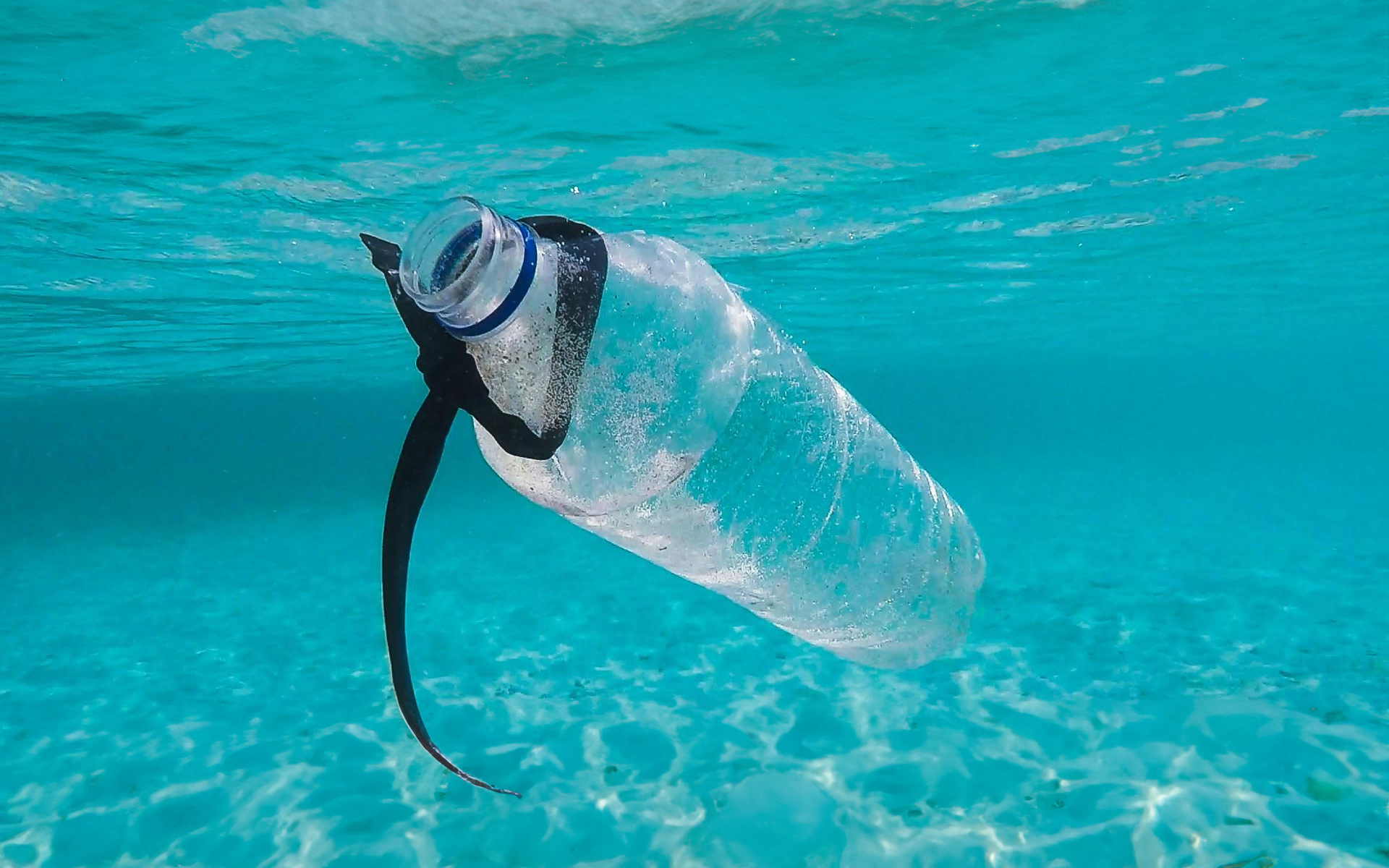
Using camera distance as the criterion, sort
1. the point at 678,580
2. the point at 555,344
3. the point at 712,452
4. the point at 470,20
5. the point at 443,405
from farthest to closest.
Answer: the point at 678,580 < the point at 470,20 < the point at 712,452 < the point at 555,344 < the point at 443,405

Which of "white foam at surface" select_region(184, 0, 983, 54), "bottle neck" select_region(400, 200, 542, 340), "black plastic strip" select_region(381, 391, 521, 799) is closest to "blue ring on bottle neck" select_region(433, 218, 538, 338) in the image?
"bottle neck" select_region(400, 200, 542, 340)

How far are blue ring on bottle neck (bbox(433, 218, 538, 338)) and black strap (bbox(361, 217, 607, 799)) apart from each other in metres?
0.04

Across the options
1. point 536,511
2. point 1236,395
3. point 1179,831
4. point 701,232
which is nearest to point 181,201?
point 701,232

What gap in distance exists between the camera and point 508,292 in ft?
5.67

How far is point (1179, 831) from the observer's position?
5441mm

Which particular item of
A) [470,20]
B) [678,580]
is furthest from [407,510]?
[678,580]

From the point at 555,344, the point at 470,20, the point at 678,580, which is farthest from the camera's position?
the point at 678,580

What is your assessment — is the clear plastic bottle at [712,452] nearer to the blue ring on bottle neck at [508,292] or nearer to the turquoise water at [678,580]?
the blue ring on bottle neck at [508,292]

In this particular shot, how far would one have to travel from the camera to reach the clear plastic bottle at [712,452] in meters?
1.84

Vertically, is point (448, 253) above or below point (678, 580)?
above

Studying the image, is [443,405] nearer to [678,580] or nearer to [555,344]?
[555,344]

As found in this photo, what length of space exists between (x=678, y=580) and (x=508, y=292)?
1292 cm

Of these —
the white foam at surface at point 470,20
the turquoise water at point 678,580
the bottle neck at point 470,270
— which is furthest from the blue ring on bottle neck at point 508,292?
the white foam at surface at point 470,20

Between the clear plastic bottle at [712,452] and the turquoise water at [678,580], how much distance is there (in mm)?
2192
